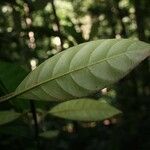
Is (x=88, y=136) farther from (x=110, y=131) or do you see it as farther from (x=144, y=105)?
(x=144, y=105)

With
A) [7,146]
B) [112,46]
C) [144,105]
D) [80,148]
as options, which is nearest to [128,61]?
[112,46]

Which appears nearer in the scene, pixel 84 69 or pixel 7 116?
pixel 84 69

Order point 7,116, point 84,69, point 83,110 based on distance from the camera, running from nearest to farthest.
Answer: point 84,69 < point 7,116 < point 83,110

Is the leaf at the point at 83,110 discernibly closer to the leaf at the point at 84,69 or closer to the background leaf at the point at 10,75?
the background leaf at the point at 10,75

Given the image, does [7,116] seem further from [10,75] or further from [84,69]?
[84,69]

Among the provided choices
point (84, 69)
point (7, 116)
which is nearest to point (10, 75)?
point (7, 116)

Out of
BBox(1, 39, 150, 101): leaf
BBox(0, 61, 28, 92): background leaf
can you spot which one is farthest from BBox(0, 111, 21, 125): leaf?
BBox(1, 39, 150, 101): leaf

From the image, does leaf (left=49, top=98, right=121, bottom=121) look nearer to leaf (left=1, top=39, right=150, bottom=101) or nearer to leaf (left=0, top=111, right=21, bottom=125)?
leaf (left=0, top=111, right=21, bottom=125)

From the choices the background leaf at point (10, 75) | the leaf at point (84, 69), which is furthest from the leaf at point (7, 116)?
the leaf at point (84, 69)
